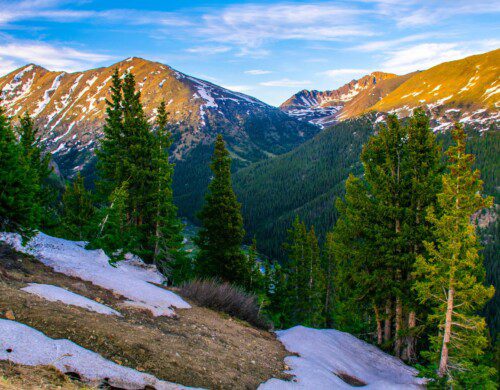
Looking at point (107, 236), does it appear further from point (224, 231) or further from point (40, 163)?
point (40, 163)

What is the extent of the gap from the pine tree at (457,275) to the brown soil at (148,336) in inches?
262

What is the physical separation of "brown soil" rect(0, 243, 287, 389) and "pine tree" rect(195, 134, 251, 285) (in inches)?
519

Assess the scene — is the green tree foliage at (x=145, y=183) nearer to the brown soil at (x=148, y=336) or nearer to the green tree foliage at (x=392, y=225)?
the green tree foliage at (x=392, y=225)

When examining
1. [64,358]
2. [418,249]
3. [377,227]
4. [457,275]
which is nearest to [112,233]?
[64,358]

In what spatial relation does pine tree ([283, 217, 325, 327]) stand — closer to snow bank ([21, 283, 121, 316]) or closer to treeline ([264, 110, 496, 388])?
treeline ([264, 110, 496, 388])

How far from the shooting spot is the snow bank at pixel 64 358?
17.7 feet

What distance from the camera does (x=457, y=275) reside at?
13359mm

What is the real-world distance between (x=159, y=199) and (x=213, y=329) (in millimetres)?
13681

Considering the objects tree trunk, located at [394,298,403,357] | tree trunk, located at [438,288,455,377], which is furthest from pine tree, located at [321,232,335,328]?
tree trunk, located at [438,288,455,377]

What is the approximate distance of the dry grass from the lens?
556 inches

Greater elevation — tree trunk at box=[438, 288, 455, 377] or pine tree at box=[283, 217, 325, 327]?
tree trunk at box=[438, 288, 455, 377]

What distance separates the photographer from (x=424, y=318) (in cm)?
1714

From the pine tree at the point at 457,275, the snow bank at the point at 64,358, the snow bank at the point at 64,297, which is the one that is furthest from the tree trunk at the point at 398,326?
the snow bank at the point at 64,358

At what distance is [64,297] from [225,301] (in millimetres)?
7117
